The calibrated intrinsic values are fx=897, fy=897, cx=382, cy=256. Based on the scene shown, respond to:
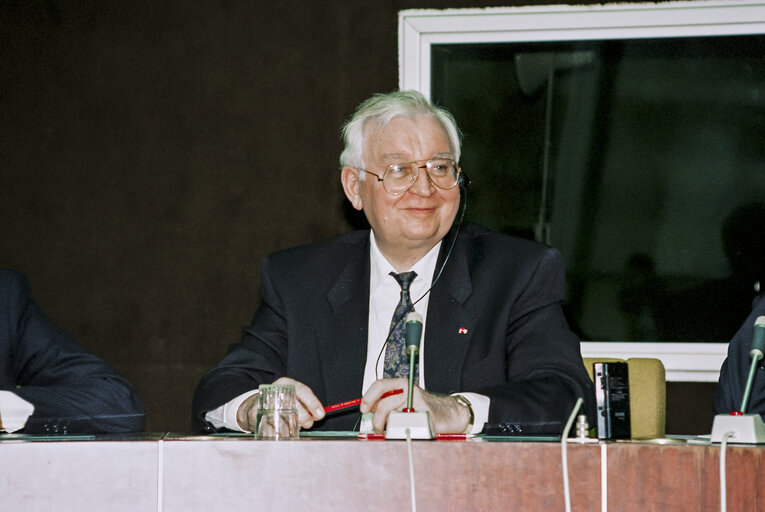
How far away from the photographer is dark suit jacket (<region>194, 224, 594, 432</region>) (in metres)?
2.20

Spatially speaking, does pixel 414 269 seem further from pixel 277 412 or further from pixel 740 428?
pixel 740 428

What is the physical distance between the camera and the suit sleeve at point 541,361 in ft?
6.30

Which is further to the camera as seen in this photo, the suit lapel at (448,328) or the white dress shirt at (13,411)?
the suit lapel at (448,328)

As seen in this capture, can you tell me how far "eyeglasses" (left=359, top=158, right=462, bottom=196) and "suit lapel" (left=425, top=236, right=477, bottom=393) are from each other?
227 mm

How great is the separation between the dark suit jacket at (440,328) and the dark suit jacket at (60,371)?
0.20 m

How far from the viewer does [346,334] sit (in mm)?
2361

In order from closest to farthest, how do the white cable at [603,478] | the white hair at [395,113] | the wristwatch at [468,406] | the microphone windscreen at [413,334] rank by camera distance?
the white cable at [603,478] < the microphone windscreen at [413,334] < the wristwatch at [468,406] < the white hair at [395,113]

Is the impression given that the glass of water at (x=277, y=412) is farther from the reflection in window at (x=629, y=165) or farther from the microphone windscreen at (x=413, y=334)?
the reflection in window at (x=629, y=165)

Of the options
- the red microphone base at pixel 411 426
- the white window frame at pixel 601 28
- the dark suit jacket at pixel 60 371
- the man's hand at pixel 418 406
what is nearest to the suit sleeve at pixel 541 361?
the man's hand at pixel 418 406

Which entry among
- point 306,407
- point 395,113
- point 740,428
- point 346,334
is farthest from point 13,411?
point 740,428

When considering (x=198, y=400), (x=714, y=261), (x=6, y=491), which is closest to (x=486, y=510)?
(x=6, y=491)

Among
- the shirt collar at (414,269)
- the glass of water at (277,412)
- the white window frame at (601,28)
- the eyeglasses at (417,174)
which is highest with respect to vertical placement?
the white window frame at (601,28)

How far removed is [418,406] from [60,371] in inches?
42.9

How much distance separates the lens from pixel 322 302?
8.00 feet
